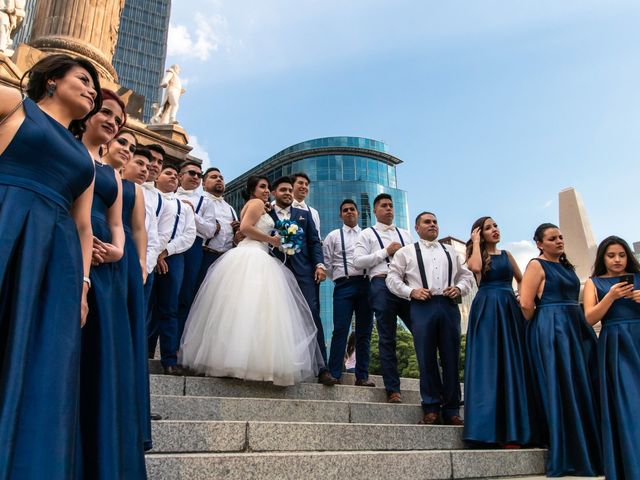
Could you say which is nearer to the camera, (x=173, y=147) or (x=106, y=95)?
(x=106, y=95)

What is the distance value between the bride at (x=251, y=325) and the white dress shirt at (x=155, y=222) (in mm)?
610

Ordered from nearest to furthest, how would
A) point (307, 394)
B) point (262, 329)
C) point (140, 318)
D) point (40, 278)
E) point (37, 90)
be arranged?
point (40, 278) < point (37, 90) < point (140, 318) < point (262, 329) < point (307, 394)

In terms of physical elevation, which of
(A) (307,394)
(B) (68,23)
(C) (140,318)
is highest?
(B) (68,23)

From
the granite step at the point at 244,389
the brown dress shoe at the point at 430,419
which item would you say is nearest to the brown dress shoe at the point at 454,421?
the brown dress shoe at the point at 430,419

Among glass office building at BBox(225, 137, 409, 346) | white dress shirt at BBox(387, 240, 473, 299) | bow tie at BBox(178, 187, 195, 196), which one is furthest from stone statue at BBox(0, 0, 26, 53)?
glass office building at BBox(225, 137, 409, 346)

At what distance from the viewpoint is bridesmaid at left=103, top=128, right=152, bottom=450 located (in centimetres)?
285

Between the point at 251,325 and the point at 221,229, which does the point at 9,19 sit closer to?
the point at 221,229

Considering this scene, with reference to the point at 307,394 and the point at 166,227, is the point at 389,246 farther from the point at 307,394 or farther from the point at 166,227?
the point at 166,227

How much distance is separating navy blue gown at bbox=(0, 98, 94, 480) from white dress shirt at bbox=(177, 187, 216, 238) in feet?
13.7

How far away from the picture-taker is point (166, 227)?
5754mm

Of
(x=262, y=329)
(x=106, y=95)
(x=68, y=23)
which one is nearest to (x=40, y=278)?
(x=106, y=95)

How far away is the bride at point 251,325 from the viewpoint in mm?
4836

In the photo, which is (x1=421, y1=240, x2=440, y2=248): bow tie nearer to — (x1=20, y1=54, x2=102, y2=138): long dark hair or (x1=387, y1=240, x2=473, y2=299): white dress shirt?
(x1=387, y1=240, x2=473, y2=299): white dress shirt

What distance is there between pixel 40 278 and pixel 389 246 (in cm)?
463
